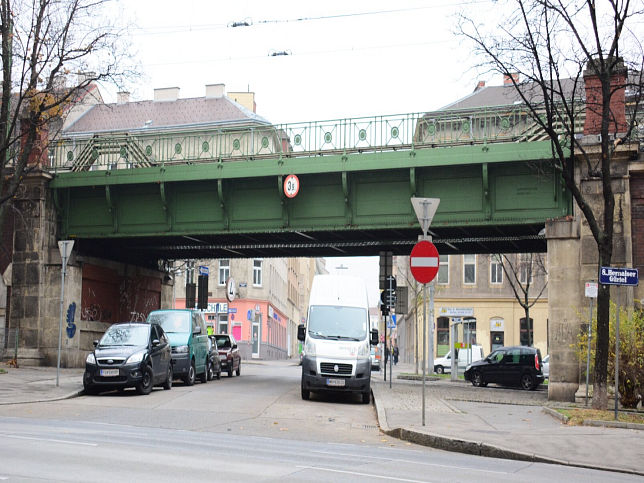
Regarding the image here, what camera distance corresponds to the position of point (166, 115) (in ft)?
229

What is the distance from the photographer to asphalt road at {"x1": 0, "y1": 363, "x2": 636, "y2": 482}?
28.1ft

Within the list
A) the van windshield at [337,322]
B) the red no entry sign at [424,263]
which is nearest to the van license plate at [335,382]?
the van windshield at [337,322]

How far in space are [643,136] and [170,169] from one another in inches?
559

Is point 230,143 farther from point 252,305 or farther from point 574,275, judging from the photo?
point 252,305

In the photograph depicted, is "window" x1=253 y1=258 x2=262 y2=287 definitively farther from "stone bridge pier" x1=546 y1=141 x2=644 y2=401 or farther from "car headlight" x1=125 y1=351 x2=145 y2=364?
"car headlight" x1=125 y1=351 x2=145 y2=364

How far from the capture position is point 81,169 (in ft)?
94.0

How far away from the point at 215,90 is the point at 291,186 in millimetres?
47595

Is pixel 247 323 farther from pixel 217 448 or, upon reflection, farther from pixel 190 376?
pixel 217 448

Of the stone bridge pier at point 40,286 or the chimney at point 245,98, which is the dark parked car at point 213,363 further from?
the chimney at point 245,98

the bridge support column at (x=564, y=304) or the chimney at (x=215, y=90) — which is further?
the chimney at (x=215, y=90)

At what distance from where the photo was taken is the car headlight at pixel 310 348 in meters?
20.0

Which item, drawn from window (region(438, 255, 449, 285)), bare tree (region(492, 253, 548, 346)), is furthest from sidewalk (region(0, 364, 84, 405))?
window (region(438, 255, 449, 285))

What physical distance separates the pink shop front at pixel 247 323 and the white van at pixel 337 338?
41.5 m

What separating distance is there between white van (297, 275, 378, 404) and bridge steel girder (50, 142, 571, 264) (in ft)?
12.6
